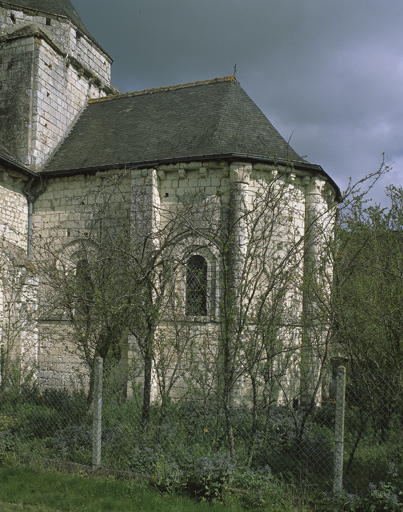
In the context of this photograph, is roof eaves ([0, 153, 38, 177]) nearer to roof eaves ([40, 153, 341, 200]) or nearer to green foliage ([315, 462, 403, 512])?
roof eaves ([40, 153, 341, 200])

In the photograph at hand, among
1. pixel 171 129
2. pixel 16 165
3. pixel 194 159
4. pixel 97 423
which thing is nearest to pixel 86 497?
pixel 97 423

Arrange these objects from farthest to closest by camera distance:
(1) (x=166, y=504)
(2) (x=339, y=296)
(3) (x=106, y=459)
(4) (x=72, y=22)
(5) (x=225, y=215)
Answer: (4) (x=72, y=22) < (5) (x=225, y=215) < (2) (x=339, y=296) < (3) (x=106, y=459) < (1) (x=166, y=504)

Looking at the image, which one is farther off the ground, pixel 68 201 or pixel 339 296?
pixel 68 201

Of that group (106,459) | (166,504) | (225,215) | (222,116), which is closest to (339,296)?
(166,504)

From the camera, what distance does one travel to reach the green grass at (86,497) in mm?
4047

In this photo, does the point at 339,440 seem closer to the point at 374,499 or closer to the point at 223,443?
the point at 374,499

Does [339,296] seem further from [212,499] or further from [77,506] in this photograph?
[77,506]

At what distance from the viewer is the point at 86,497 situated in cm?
422

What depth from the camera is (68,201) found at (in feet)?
33.5

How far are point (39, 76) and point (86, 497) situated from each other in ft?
34.1

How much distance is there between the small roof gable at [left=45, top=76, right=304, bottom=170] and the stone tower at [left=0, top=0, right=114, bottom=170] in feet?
1.55

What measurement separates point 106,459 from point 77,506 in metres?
0.95

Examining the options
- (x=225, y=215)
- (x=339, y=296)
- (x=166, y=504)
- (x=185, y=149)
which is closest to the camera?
(x=166, y=504)

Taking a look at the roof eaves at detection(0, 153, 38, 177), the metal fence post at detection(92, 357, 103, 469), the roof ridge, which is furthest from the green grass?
the roof ridge
